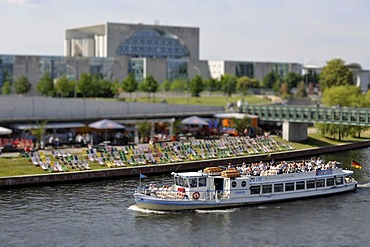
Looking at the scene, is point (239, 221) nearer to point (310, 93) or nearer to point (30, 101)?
point (30, 101)

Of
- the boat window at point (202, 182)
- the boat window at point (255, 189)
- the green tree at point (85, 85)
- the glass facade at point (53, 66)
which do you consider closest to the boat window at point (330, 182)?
the boat window at point (255, 189)

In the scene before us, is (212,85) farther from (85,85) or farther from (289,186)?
(289,186)

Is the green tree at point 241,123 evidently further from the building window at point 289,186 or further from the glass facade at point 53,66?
the glass facade at point 53,66

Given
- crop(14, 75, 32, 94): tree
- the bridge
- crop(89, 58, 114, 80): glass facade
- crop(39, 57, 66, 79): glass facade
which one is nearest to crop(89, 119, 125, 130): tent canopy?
the bridge

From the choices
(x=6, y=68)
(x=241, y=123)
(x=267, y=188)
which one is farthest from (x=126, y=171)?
(x=6, y=68)

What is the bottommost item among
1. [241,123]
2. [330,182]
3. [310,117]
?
[330,182]

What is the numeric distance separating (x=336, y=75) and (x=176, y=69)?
35.8m

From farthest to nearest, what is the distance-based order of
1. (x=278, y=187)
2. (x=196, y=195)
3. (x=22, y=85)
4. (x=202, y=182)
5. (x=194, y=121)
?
1. (x=22, y=85)
2. (x=194, y=121)
3. (x=278, y=187)
4. (x=202, y=182)
5. (x=196, y=195)

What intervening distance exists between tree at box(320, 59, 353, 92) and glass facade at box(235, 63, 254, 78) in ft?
74.5

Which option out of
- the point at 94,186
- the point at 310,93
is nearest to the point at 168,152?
the point at 94,186

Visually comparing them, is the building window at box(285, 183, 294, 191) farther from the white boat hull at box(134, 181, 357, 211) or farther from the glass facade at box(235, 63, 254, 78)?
the glass facade at box(235, 63, 254, 78)

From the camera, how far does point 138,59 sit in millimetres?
158500

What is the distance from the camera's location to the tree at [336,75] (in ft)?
528

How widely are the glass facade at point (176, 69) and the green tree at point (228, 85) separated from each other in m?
11.9
